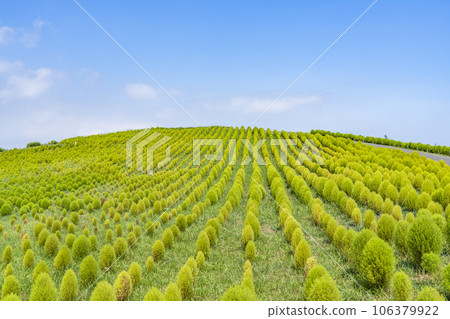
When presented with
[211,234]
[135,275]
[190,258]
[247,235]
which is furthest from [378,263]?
[135,275]

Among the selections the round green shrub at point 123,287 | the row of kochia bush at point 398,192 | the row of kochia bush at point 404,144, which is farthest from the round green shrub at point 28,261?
the row of kochia bush at point 404,144

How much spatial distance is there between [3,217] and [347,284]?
40.7 ft

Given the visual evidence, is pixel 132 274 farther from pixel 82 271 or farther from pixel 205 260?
pixel 205 260

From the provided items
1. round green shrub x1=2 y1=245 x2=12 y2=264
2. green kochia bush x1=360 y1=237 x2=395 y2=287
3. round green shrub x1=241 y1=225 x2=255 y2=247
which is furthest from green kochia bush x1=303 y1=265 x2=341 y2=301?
round green shrub x1=2 y1=245 x2=12 y2=264

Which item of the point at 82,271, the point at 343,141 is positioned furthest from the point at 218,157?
the point at 82,271

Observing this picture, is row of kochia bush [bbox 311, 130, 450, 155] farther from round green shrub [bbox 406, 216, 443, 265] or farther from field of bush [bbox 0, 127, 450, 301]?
round green shrub [bbox 406, 216, 443, 265]

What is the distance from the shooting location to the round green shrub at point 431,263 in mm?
5203

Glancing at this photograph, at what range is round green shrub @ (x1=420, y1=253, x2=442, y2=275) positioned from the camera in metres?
5.20

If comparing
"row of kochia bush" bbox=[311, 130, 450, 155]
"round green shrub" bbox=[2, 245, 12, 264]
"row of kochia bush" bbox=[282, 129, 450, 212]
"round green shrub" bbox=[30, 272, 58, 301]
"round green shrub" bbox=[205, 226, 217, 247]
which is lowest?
"round green shrub" bbox=[2, 245, 12, 264]

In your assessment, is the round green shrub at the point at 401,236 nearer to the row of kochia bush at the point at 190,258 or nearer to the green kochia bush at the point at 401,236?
the green kochia bush at the point at 401,236

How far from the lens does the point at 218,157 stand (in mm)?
22641

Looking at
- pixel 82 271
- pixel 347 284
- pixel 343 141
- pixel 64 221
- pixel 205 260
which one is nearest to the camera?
pixel 347 284

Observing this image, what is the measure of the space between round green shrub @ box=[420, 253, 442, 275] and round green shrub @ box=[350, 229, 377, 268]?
37.0 inches

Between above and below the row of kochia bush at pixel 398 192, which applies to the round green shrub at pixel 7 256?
below
